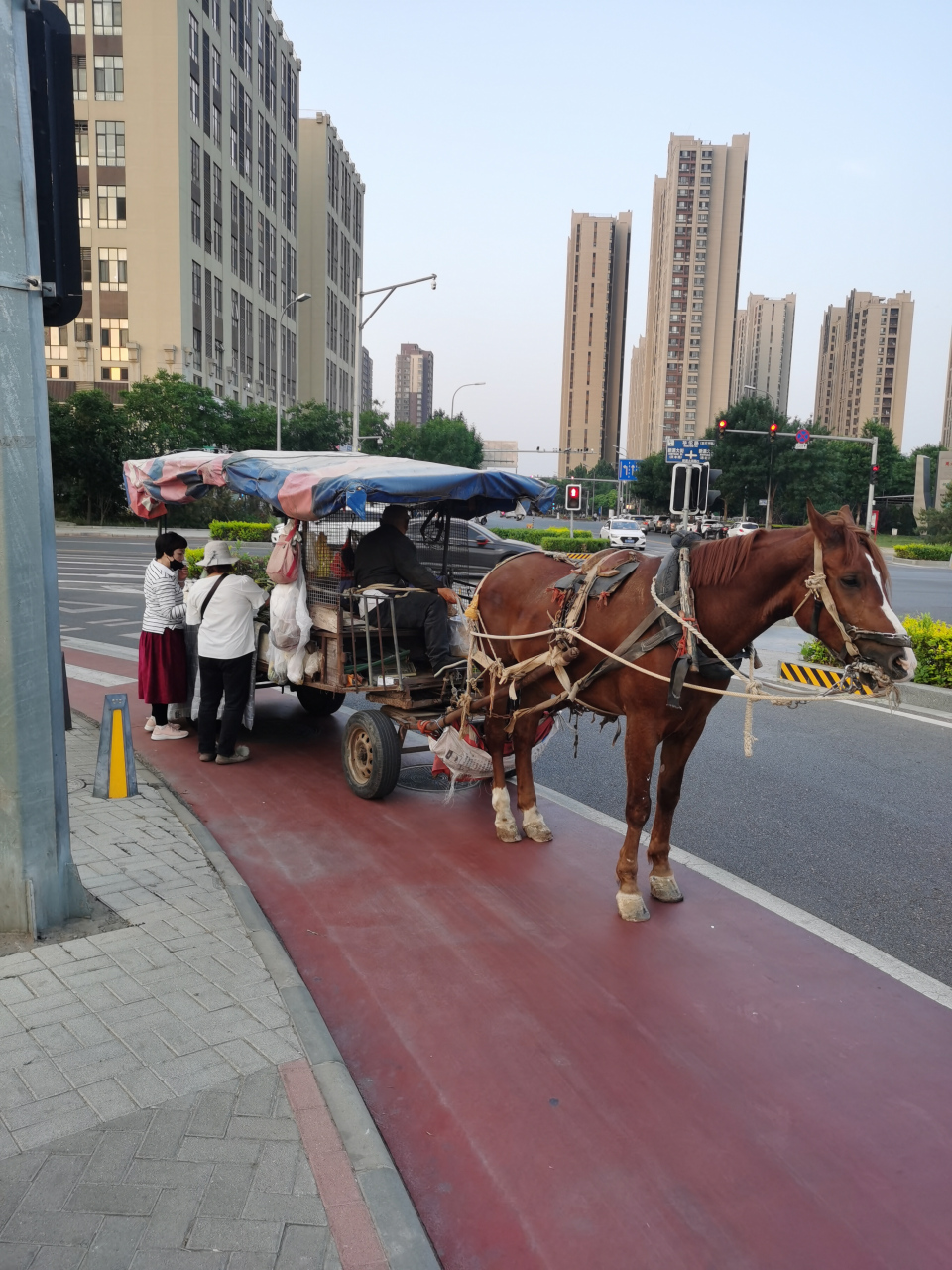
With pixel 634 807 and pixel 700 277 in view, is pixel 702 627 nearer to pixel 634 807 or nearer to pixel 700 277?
pixel 634 807

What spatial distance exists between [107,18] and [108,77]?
9.49ft

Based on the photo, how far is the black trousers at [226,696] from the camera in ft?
24.2

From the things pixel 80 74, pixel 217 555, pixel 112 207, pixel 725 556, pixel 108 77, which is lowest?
pixel 217 555

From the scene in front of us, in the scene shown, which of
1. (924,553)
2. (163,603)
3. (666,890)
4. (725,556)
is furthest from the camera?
(924,553)

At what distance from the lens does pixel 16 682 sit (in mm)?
4191

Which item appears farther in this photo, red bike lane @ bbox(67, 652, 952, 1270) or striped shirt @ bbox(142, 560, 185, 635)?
striped shirt @ bbox(142, 560, 185, 635)

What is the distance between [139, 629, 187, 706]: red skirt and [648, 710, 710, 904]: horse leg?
4896 mm

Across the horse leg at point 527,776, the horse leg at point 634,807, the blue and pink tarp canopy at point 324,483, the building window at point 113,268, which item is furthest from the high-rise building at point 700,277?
the horse leg at point 634,807

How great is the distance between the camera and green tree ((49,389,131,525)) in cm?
3900

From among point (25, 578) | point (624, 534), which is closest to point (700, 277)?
point (624, 534)

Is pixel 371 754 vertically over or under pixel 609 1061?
over

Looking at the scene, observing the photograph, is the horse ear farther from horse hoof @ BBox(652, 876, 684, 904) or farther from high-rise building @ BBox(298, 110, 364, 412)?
high-rise building @ BBox(298, 110, 364, 412)

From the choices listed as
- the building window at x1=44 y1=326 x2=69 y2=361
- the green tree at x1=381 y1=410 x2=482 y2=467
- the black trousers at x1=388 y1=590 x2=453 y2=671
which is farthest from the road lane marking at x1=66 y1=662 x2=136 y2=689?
the green tree at x1=381 y1=410 x2=482 y2=467

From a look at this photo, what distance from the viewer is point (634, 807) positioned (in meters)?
4.91
